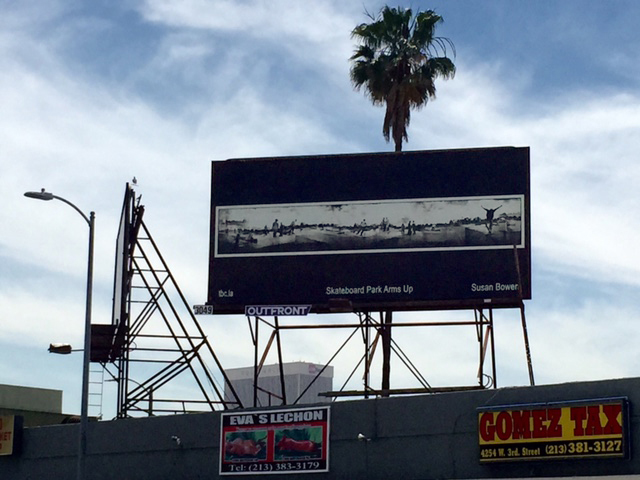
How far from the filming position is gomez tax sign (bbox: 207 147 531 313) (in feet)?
104

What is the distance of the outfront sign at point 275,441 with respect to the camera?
89.6 feet

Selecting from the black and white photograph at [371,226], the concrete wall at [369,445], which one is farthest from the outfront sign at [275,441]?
the black and white photograph at [371,226]

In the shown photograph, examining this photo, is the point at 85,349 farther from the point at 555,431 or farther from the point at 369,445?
the point at 555,431

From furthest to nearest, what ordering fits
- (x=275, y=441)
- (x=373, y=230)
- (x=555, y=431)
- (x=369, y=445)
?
(x=373, y=230), (x=275, y=441), (x=369, y=445), (x=555, y=431)

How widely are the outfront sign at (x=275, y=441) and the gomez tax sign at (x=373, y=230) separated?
16.0ft

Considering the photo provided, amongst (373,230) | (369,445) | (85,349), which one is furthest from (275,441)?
(373,230)

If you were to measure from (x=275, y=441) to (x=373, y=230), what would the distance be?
7211 millimetres

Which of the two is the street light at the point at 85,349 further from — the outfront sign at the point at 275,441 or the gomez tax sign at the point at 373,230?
the gomez tax sign at the point at 373,230

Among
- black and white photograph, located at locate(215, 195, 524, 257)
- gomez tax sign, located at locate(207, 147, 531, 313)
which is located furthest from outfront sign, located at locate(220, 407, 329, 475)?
black and white photograph, located at locate(215, 195, 524, 257)

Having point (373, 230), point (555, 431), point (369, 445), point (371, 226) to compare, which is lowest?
point (369, 445)

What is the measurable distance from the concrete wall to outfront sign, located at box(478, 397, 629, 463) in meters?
0.22

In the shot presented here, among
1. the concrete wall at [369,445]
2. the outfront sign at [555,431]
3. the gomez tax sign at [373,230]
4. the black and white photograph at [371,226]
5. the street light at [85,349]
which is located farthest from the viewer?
the black and white photograph at [371,226]

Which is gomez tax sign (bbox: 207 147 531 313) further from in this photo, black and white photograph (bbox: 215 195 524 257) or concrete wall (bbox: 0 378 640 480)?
concrete wall (bbox: 0 378 640 480)

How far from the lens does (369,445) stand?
26.5m
